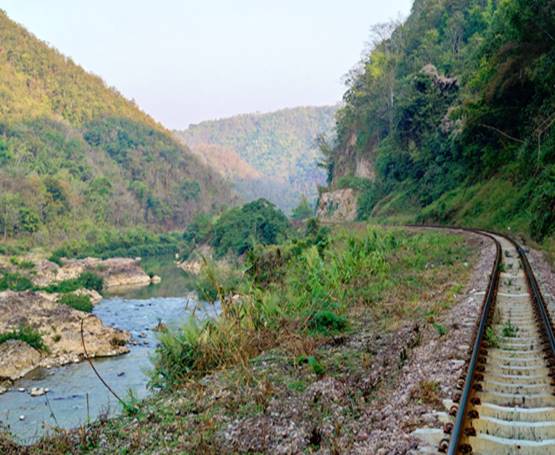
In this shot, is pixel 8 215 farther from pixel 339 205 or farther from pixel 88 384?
pixel 88 384

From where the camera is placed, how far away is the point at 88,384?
24234 mm

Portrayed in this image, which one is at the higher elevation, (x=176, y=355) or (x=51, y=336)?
(x=176, y=355)

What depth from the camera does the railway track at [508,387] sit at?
4.36 meters

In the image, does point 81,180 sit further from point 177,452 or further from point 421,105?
point 177,452

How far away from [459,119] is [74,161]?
122 m

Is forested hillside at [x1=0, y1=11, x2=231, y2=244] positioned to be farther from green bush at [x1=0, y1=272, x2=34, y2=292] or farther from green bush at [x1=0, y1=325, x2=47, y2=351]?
green bush at [x1=0, y1=325, x2=47, y2=351]

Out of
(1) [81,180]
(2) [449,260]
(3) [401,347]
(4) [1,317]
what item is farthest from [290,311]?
(1) [81,180]

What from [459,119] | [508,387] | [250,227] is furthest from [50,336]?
[250,227]

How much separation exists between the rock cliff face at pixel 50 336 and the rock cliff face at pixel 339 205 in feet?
113

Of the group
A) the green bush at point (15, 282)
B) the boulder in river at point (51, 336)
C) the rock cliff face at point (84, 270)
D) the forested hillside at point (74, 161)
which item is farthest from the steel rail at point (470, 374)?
the forested hillside at point (74, 161)

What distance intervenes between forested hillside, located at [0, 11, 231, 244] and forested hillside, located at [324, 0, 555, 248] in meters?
54.5

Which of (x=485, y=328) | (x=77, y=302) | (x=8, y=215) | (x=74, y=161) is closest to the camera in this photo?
(x=485, y=328)

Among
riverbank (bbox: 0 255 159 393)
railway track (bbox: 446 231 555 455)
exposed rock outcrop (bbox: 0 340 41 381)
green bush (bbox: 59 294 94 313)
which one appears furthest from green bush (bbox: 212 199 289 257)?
railway track (bbox: 446 231 555 455)

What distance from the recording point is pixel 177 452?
5266 mm
